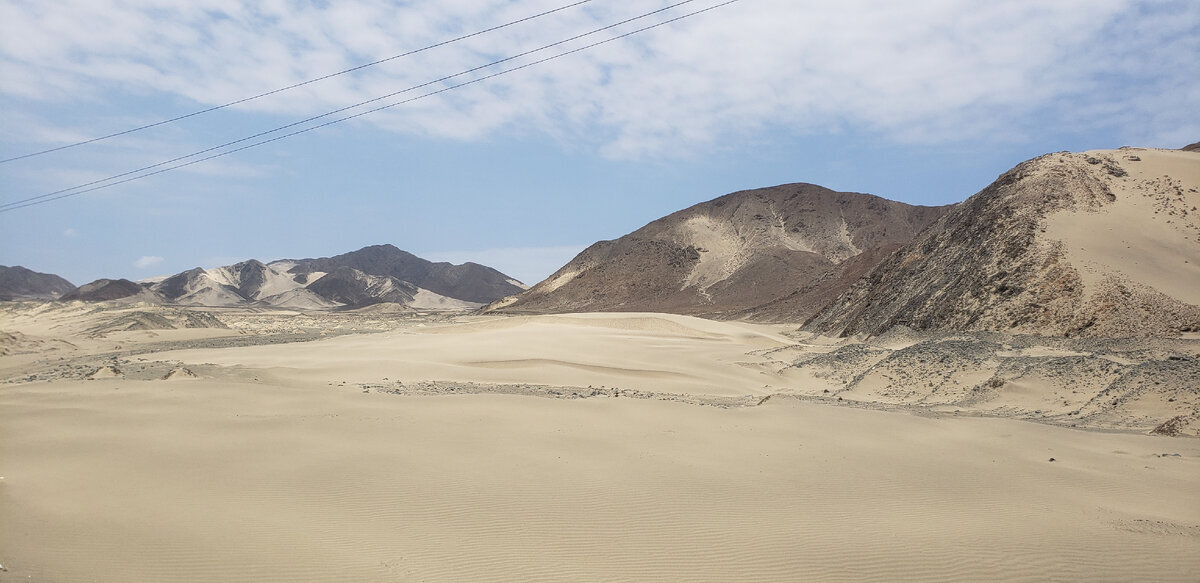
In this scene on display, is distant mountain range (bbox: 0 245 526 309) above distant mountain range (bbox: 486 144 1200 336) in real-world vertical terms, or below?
above

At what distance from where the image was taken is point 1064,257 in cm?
2367

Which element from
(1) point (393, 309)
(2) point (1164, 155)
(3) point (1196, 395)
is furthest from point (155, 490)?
(1) point (393, 309)

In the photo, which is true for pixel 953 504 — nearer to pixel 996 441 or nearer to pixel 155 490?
pixel 996 441

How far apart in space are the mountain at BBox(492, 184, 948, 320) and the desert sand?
68.3 meters

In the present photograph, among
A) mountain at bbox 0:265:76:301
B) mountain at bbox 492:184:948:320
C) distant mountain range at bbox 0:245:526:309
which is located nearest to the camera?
mountain at bbox 492:184:948:320

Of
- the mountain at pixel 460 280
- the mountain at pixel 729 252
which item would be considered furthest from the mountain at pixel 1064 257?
the mountain at pixel 460 280

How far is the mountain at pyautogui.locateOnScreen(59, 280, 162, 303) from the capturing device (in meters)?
112

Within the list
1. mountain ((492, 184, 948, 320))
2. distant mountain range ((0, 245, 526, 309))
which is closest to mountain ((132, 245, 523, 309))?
distant mountain range ((0, 245, 526, 309))

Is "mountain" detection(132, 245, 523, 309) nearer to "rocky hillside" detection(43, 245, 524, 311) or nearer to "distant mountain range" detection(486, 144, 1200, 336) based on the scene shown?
"rocky hillside" detection(43, 245, 524, 311)

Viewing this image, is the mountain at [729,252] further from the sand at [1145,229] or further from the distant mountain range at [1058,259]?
the sand at [1145,229]

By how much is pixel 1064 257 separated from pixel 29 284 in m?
215

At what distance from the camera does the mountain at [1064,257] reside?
20672 millimetres

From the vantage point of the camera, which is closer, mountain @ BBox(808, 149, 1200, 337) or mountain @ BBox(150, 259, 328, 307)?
mountain @ BBox(808, 149, 1200, 337)

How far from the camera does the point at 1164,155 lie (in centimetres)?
3188
